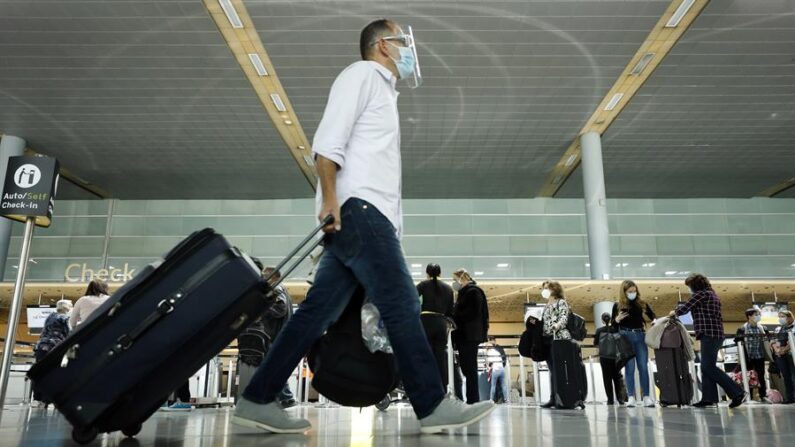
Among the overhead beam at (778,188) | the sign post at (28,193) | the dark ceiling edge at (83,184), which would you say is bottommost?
the sign post at (28,193)

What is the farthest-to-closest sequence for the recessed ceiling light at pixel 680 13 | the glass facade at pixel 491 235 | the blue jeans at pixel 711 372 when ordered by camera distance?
the glass facade at pixel 491 235
the recessed ceiling light at pixel 680 13
the blue jeans at pixel 711 372

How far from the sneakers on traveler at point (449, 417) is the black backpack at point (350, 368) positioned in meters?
0.25

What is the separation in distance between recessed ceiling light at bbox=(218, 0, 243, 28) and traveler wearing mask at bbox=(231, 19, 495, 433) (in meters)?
10.7

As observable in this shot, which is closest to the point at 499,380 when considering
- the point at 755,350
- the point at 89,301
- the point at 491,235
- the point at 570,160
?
the point at 755,350

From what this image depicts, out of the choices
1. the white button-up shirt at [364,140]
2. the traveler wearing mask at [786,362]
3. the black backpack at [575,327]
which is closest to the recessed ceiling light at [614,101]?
the traveler wearing mask at [786,362]

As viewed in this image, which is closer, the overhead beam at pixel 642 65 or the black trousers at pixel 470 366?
the black trousers at pixel 470 366

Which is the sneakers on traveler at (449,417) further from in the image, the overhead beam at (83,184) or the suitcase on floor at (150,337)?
the overhead beam at (83,184)

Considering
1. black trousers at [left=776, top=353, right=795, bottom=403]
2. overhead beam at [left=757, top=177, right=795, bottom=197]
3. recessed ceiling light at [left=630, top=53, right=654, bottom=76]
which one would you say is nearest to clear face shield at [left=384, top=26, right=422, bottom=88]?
black trousers at [left=776, top=353, right=795, bottom=403]

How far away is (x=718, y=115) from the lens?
57.5 ft

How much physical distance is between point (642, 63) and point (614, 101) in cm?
208

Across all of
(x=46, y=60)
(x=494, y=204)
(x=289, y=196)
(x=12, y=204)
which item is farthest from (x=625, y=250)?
(x=12, y=204)

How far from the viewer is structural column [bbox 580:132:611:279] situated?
18.4m

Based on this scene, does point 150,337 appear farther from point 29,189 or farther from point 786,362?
point 786,362

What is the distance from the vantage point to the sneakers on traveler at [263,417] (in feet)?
7.74
